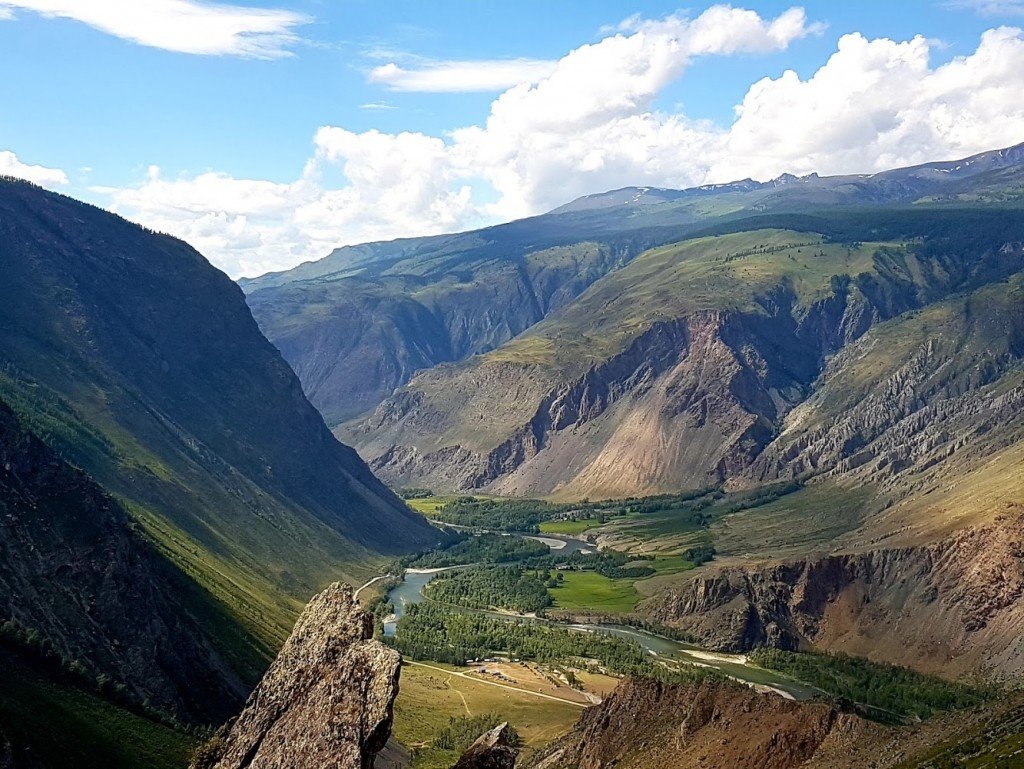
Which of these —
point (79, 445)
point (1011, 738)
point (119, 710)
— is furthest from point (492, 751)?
point (79, 445)

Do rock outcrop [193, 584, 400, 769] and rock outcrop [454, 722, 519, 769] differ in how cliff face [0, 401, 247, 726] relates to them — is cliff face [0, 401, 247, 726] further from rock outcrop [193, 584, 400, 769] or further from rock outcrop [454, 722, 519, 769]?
rock outcrop [454, 722, 519, 769]

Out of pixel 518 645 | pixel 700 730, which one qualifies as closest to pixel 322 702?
pixel 700 730

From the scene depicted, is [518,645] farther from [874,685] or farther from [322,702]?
[322,702]

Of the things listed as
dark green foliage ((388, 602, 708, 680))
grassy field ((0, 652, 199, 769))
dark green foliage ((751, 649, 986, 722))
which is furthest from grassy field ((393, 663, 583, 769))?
grassy field ((0, 652, 199, 769))

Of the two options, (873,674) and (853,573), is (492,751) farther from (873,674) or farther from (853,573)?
(853,573)

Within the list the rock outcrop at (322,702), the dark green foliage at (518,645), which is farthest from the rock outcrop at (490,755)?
the dark green foliage at (518,645)

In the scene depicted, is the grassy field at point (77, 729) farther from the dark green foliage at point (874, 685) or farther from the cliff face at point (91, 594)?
the dark green foliage at point (874, 685)
